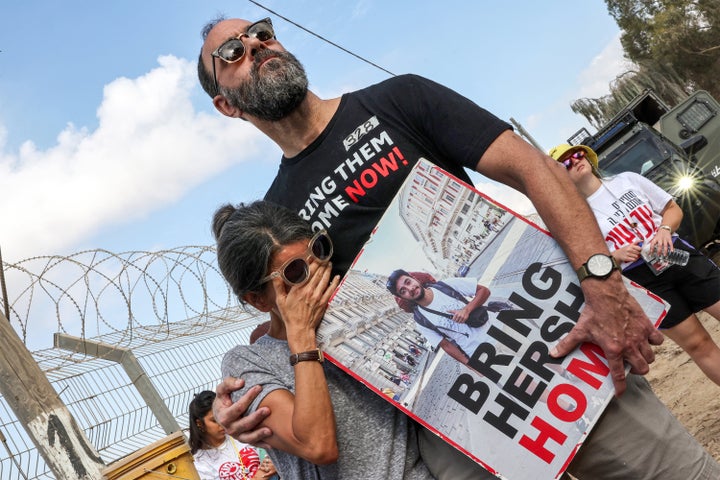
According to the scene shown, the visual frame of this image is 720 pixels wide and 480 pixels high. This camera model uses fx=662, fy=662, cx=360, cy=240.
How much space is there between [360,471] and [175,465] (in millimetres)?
3747

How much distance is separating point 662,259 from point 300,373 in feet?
8.20

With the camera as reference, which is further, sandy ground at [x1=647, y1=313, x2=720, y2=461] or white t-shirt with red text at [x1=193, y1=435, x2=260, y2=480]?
white t-shirt with red text at [x1=193, y1=435, x2=260, y2=480]

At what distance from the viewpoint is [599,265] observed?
170cm

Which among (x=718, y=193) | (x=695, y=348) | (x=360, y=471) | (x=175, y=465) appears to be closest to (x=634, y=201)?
(x=695, y=348)

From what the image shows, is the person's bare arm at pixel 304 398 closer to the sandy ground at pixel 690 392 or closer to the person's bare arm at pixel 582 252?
the person's bare arm at pixel 582 252

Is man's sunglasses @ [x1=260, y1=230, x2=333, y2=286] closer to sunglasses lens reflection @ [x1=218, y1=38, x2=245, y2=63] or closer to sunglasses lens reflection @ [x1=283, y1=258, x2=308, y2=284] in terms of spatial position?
sunglasses lens reflection @ [x1=283, y1=258, x2=308, y2=284]

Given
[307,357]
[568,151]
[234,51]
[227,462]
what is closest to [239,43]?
[234,51]

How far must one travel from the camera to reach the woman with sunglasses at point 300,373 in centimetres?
177

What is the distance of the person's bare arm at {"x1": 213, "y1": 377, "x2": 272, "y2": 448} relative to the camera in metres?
1.83

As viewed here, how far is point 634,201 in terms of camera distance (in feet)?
12.5

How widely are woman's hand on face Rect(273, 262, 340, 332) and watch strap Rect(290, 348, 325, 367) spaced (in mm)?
→ 72

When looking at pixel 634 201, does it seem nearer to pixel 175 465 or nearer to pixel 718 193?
pixel 175 465

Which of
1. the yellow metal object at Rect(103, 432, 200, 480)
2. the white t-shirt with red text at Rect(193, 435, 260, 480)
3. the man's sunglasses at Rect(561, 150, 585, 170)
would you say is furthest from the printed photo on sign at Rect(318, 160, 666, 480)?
the white t-shirt with red text at Rect(193, 435, 260, 480)

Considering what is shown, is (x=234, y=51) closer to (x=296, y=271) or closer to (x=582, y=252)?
(x=296, y=271)
